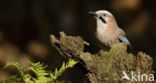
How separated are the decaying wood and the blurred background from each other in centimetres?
499

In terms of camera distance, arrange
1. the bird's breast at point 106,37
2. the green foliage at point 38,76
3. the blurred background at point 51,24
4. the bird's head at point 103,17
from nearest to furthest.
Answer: the green foliage at point 38,76
the bird's breast at point 106,37
the bird's head at point 103,17
the blurred background at point 51,24

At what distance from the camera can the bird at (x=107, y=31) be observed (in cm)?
479

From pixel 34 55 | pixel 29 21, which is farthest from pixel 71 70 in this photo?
pixel 29 21

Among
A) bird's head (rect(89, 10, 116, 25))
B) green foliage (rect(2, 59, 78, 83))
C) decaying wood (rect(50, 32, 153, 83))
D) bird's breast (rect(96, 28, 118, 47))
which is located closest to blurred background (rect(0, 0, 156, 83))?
bird's head (rect(89, 10, 116, 25))

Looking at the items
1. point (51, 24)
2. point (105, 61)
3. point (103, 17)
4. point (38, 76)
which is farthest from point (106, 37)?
point (51, 24)

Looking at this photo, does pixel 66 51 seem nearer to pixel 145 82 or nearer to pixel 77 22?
pixel 145 82

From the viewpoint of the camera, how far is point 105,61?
2.66m

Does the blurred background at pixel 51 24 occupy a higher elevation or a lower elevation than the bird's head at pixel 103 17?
higher

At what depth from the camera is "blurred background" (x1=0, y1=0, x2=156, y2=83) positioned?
7.86 metres

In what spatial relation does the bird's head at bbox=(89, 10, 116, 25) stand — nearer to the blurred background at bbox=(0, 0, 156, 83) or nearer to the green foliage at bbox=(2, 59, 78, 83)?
the blurred background at bbox=(0, 0, 156, 83)

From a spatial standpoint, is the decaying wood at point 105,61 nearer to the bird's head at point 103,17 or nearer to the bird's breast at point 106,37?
the bird's breast at point 106,37

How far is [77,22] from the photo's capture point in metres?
8.08

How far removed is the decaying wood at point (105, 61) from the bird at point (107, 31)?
200 cm

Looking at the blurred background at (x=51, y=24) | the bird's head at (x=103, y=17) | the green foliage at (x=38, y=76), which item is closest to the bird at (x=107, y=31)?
the bird's head at (x=103, y=17)
